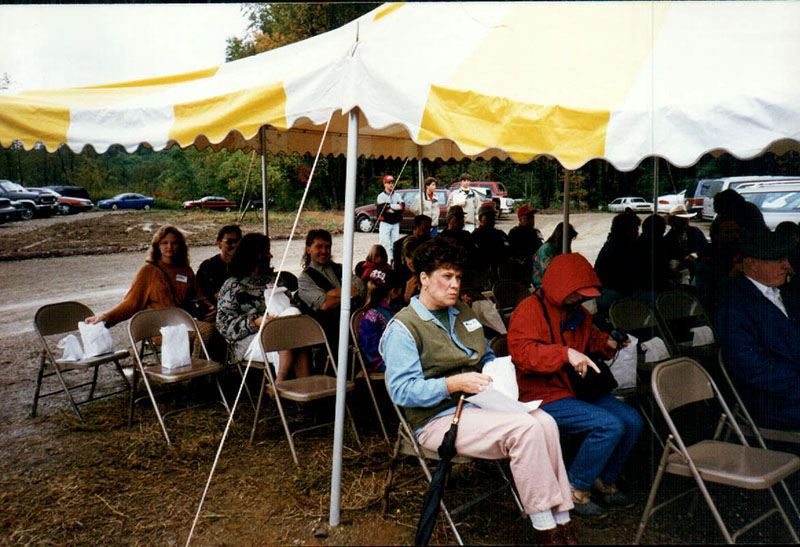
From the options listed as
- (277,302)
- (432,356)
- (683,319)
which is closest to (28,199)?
(277,302)

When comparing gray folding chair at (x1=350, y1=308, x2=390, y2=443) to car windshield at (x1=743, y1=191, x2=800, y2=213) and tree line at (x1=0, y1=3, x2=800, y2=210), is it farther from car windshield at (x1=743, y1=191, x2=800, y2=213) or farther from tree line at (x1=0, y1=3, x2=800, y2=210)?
tree line at (x1=0, y1=3, x2=800, y2=210)

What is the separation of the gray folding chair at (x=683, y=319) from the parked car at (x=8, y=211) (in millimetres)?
23253

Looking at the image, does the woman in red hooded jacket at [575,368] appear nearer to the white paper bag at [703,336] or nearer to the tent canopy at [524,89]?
the tent canopy at [524,89]

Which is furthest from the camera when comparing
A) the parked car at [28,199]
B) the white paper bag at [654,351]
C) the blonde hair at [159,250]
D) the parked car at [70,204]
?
the parked car at [70,204]

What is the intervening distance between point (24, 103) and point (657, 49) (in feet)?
12.1

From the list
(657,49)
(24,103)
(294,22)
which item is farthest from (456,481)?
(294,22)

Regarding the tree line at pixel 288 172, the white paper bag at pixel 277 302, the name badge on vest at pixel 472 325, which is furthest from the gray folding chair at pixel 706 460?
the tree line at pixel 288 172

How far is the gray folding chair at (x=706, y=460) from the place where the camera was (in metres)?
2.42

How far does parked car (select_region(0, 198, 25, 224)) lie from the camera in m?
20.8

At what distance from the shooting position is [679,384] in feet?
9.18

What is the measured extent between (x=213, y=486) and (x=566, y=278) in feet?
7.85

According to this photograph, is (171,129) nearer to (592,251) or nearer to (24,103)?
(24,103)

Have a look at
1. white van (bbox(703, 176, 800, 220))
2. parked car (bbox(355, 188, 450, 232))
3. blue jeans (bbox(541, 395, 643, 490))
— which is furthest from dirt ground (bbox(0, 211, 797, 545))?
parked car (bbox(355, 188, 450, 232))

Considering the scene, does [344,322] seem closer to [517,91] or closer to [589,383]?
[589,383]
